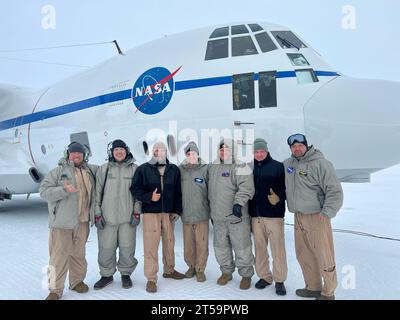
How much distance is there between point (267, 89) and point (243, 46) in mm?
1051

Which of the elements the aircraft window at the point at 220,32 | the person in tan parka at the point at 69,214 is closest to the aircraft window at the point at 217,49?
the aircraft window at the point at 220,32

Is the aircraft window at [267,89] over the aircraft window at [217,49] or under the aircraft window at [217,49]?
under

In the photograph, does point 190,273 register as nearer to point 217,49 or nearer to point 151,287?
point 151,287

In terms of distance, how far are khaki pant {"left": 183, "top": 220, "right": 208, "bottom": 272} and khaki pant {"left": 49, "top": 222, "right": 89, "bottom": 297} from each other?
135 cm

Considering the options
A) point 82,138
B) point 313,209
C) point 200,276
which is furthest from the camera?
point 82,138

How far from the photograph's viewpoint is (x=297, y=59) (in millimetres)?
6121

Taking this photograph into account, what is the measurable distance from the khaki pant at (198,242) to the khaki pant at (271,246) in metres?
0.70

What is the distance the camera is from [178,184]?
481 cm

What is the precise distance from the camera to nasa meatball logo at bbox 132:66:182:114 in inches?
266

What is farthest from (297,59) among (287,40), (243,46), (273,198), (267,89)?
(273,198)

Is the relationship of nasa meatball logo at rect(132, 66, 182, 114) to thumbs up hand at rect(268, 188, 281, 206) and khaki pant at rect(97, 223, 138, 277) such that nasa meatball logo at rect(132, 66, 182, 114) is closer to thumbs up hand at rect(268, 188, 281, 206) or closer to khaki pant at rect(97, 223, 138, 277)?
khaki pant at rect(97, 223, 138, 277)

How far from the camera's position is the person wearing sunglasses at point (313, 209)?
3.94 m

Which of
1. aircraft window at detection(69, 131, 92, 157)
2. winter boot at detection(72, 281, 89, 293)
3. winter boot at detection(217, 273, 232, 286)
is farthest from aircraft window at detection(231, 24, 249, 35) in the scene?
winter boot at detection(72, 281, 89, 293)

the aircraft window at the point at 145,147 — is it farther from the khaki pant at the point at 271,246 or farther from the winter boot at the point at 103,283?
the khaki pant at the point at 271,246
